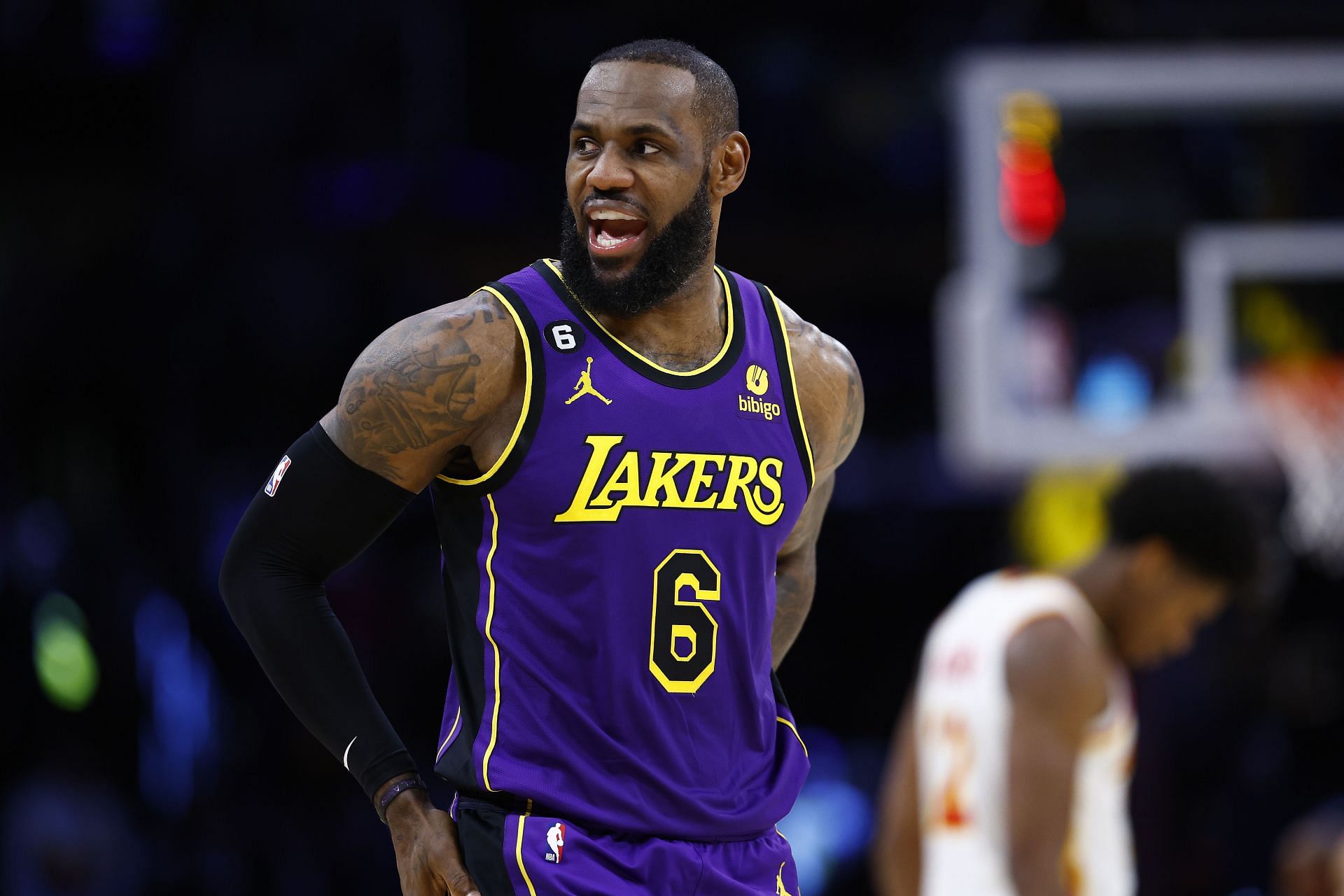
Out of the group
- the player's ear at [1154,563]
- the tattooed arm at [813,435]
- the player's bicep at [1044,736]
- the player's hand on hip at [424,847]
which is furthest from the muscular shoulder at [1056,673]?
the player's hand on hip at [424,847]

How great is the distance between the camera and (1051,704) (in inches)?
164

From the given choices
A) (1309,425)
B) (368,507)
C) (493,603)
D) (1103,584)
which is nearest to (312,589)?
(368,507)

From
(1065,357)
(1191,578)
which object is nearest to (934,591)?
(1065,357)

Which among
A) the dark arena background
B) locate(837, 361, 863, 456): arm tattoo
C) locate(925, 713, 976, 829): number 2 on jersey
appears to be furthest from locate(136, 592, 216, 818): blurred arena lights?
locate(837, 361, 863, 456): arm tattoo

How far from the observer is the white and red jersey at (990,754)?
4238 mm

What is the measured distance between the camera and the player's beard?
302cm

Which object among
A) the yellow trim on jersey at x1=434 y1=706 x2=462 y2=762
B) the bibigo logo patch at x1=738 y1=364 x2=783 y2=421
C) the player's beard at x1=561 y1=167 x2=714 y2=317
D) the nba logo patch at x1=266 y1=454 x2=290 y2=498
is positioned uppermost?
the player's beard at x1=561 y1=167 x2=714 y2=317

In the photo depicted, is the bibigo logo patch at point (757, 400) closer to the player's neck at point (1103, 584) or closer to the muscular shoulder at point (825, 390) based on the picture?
the muscular shoulder at point (825, 390)

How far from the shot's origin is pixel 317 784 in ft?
36.6

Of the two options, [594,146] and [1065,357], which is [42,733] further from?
[594,146]

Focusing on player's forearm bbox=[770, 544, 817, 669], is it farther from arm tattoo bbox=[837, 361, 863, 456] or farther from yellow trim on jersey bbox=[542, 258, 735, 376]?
yellow trim on jersey bbox=[542, 258, 735, 376]

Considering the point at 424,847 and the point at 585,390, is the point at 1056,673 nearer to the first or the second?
the point at 585,390

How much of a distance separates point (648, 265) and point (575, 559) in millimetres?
547

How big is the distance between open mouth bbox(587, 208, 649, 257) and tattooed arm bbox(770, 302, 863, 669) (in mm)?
421
